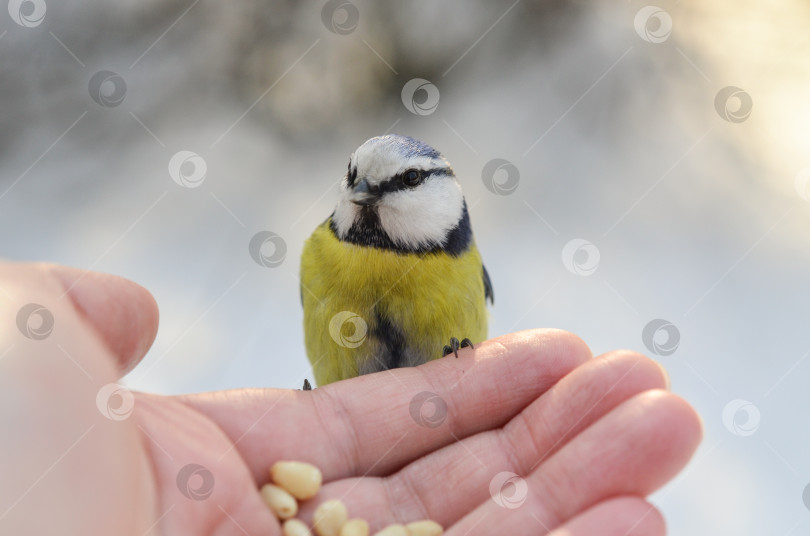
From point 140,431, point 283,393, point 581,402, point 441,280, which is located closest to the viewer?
point 140,431

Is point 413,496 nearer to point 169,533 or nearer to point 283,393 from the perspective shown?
point 283,393

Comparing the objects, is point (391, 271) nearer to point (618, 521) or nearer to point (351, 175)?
point (351, 175)

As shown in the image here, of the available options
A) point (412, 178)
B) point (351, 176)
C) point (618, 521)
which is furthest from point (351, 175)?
point (618, 521)

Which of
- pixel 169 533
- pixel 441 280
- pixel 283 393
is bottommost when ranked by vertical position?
pixel 169 533

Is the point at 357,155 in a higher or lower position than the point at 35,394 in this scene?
higher

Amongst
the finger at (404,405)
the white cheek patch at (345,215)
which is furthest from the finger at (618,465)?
the white cheek patch at (345,215)

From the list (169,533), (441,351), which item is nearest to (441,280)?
(441,351)
